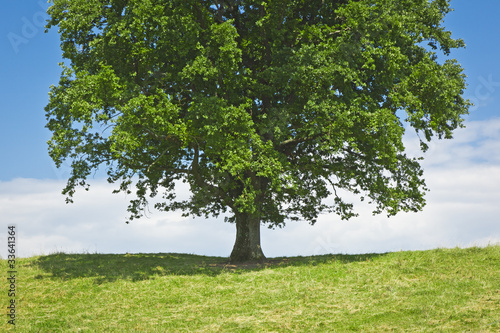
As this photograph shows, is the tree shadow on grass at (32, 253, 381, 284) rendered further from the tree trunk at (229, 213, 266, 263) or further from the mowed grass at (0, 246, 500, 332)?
the tree trunk at (229, 213, 266, 263)

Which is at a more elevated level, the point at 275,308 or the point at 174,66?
the point at 174,66

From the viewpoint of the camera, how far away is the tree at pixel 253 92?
875 inches

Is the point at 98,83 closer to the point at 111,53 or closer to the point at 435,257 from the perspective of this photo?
the point at 111,53

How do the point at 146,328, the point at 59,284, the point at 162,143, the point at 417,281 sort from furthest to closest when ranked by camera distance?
1. the point at 162,143
2. the point at 59,284
3. the point at 417,281
4. the point at 146,328

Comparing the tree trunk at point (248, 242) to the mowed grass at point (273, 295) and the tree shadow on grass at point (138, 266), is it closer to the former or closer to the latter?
the tree shadow on grass at point (138, 266)

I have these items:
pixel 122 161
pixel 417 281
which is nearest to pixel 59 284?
pixel 122 161

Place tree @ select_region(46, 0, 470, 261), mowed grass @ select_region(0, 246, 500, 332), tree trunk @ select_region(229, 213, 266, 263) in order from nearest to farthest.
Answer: mowed grass @ select_region(0, 246, 500, 332), tree @ select_region(46, 0, 470, 261), tree trunk @ select_region(229, 213, 266, 263)

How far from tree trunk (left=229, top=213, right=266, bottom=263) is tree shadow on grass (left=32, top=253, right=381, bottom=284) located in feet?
2.12

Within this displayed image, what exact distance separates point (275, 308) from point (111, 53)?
48.7 ft

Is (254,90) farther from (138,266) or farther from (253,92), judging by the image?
(138,266)

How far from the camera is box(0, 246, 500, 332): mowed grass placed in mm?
15383

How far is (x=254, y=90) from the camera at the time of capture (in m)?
25.9

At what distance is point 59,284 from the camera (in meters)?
21.6

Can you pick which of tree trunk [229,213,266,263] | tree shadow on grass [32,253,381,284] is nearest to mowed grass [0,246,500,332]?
tree shadow on grass [32,253,381,284]
